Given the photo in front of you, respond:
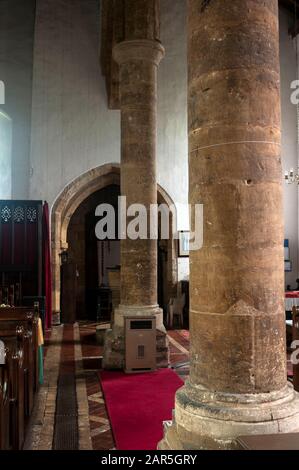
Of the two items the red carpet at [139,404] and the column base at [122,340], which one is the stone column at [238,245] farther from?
the column base at [122,340]

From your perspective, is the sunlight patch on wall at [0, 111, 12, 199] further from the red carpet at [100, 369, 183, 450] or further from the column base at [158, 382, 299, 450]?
the column base at [158, 382, 299, 450]

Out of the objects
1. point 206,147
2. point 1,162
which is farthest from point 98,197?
point 206,147

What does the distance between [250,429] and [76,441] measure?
2073 mm

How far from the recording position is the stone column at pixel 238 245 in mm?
2449

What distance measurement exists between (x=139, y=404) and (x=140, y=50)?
4553mm

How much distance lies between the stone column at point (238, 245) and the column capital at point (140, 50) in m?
4.29

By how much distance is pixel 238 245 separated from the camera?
98.0 inches

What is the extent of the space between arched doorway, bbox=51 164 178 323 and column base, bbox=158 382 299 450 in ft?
28.5

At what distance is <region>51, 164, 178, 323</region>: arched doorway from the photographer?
10992mm

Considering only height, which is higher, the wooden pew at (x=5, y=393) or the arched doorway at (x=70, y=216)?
the arched doorway at (x=70, y=216)

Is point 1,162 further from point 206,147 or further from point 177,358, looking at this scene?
point 206,147

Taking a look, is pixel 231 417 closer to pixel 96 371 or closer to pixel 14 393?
pixel 14 393

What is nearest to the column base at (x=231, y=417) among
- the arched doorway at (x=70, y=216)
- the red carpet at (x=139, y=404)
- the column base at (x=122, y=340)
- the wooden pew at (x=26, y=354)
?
the red carpet at (x=139, y=404)

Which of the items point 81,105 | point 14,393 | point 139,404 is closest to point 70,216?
point 81,105
